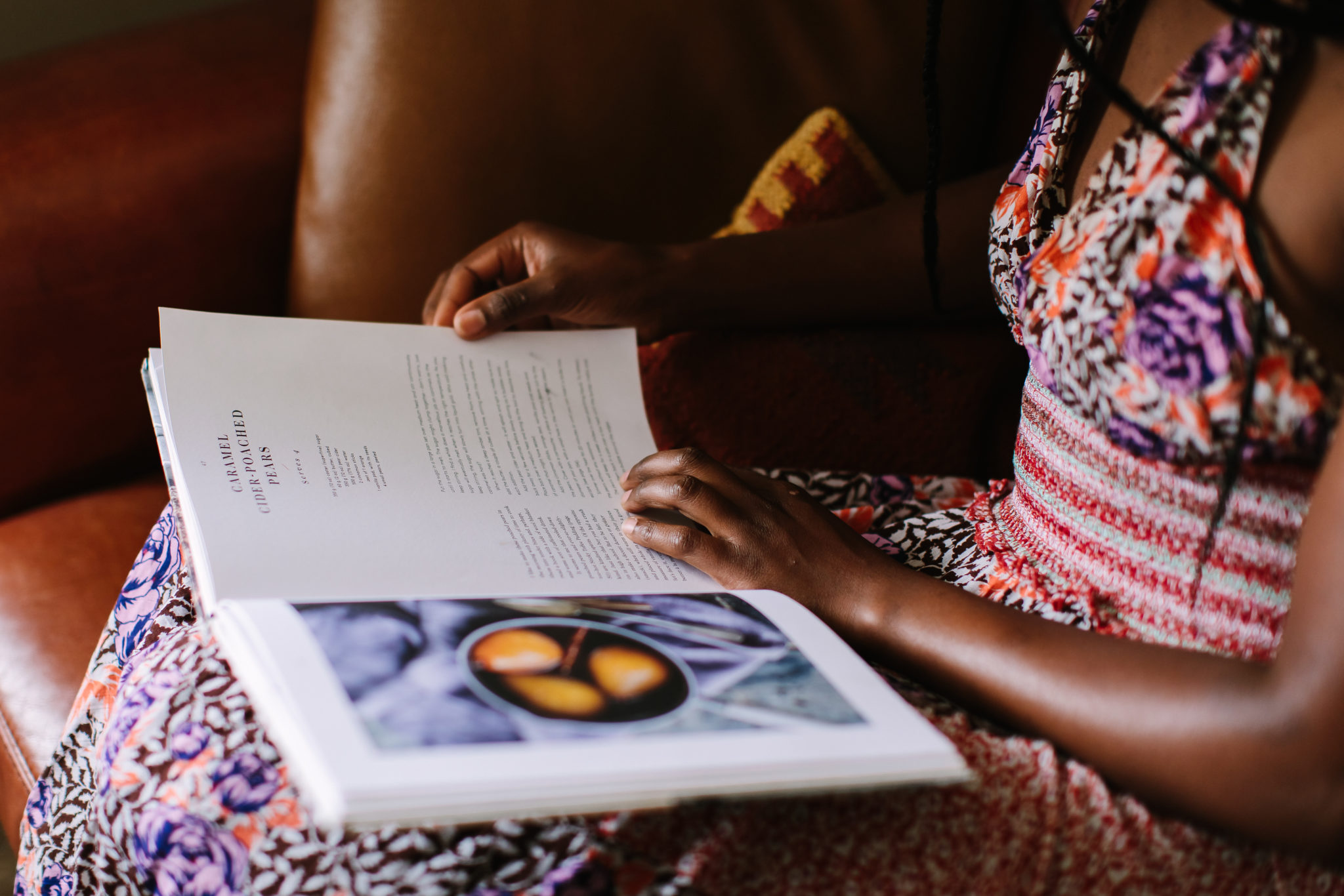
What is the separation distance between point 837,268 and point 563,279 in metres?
0.24

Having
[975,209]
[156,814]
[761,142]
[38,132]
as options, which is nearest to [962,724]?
[156,814]

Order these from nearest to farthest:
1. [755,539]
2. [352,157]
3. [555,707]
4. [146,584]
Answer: [555,707]
[755,539]
[146,584]
[352,157]

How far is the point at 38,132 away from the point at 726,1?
60 centimetres

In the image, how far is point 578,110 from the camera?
97 cm

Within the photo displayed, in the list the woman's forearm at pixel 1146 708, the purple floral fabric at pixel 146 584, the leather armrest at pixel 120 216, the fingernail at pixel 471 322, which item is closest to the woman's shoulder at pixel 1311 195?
the woman's forearm at pixel 1146 708

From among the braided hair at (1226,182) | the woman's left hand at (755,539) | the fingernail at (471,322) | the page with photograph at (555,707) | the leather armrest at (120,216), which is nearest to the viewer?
the page with photograph at (555,707)

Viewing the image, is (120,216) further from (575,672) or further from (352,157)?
(575,672)

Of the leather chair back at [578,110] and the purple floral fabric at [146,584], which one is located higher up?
the leather chair back at [578,110]

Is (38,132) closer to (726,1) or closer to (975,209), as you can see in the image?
(726,1)

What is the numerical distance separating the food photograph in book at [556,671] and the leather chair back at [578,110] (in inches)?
21.0

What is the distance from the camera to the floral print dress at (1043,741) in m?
0.47

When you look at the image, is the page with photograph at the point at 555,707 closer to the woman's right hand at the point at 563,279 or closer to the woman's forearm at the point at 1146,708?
the woman's forearm at the point at 1146,708

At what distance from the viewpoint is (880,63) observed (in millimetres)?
1002

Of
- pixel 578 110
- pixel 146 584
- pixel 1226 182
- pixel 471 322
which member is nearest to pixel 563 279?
pixel 471 322
